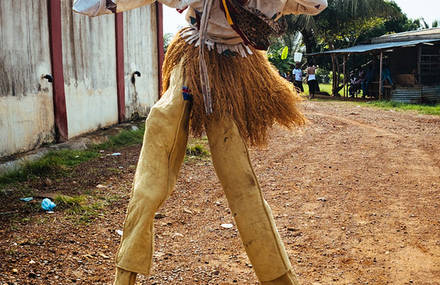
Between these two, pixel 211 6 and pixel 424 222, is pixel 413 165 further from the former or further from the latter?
pixel 211 6

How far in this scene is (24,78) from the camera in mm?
6105

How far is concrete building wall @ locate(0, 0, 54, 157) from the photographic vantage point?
5.71 metres

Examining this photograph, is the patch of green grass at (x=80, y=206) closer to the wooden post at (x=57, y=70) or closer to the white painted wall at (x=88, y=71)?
the wooden post at (x=57, y=70)

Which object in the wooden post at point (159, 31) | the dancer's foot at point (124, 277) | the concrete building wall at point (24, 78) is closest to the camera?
the dancer's foot at point (124, 277)

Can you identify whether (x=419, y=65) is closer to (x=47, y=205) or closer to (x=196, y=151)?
(x=196, y=151)

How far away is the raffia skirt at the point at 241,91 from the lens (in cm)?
239

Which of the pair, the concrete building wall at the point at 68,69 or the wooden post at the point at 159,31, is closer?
the concrete building wall at the point at 68,69

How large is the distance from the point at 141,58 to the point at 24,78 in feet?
12.7

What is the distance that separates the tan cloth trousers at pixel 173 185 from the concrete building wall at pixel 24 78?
4.11m

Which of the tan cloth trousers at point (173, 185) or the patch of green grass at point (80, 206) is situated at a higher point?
the tan cloth trousers at point (173, 185)

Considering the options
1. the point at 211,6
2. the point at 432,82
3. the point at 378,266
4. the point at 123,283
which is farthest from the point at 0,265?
the point at 432,82

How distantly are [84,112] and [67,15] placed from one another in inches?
61.8

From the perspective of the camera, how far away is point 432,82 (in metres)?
17.6

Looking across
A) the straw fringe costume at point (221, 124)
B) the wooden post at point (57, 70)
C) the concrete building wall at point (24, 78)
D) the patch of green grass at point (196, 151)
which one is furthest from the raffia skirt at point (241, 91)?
the wooden post at point (57, 70)
